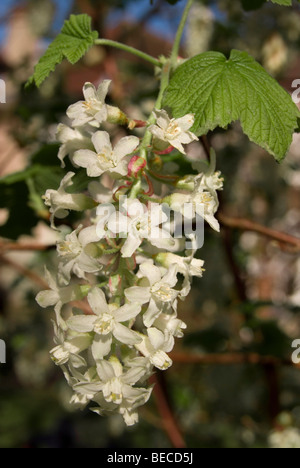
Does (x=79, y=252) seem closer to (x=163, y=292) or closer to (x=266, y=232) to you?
(x=163, y=292)

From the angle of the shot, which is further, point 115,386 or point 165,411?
point 165,411

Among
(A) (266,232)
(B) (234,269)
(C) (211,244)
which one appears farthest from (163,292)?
(C) (211,244)

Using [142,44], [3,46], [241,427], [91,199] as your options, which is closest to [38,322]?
[241,427]

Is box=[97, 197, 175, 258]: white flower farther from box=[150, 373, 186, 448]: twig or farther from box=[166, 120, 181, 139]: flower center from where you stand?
box=[150, 373, 186, 448]: twig

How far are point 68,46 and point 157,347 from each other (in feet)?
1.96

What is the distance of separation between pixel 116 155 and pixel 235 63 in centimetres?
31

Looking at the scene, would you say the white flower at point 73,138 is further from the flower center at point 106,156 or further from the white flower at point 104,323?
the white flower at point 104,323

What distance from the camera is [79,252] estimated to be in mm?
803

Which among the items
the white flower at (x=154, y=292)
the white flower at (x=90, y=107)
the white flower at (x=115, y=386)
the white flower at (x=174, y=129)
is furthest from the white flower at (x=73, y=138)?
the white flower at (x=115, y=386)

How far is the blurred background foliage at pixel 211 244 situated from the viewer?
196 cm

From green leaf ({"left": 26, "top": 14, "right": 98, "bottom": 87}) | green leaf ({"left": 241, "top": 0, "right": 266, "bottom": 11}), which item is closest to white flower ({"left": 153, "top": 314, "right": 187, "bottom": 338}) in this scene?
green leaf ({"left": 26, "top": 14, "right": 98, "bottom": 87})

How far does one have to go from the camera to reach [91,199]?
916mm

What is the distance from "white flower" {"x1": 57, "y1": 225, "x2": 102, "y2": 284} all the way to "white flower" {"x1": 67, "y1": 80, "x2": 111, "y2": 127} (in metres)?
0.21

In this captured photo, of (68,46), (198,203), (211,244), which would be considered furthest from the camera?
(211,244)
